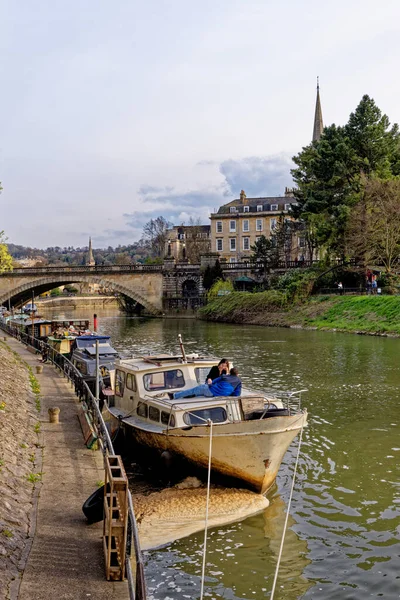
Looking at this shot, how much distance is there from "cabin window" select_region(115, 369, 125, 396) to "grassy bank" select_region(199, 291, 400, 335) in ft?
107

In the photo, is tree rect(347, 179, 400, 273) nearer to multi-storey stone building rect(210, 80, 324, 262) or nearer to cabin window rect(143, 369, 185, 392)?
cabin window rect(143, 369, 185, 392)

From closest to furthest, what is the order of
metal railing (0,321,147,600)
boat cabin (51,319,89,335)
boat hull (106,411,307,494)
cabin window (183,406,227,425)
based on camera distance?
metal railing (0,321,147,600) < boat hull (106,411,307,494) < cabin window (183,406,227,425) < boat cabin (51,319,89,335)

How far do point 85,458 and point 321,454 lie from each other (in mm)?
6646

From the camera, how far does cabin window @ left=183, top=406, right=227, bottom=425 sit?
14.6m

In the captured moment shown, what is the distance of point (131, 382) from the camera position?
1792cm

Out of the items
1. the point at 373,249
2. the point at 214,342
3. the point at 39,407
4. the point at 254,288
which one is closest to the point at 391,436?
the point at 39,407

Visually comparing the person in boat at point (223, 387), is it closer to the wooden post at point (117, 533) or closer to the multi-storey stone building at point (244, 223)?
the wooden post at point (117, 533)

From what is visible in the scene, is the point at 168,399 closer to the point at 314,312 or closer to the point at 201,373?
the point at 201,373

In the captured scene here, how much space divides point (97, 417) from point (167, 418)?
1.72 meters

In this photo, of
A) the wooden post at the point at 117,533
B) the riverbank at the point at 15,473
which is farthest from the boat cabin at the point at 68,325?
the wooden post at the point at 117,533

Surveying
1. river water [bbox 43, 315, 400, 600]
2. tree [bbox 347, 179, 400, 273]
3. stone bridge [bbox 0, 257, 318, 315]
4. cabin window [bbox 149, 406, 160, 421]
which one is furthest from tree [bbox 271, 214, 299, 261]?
cabin window [bbox 149, 406, 160, 421]

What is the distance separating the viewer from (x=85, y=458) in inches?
589

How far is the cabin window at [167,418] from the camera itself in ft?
48.8

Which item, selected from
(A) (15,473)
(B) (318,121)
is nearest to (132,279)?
(B) (318,121)
